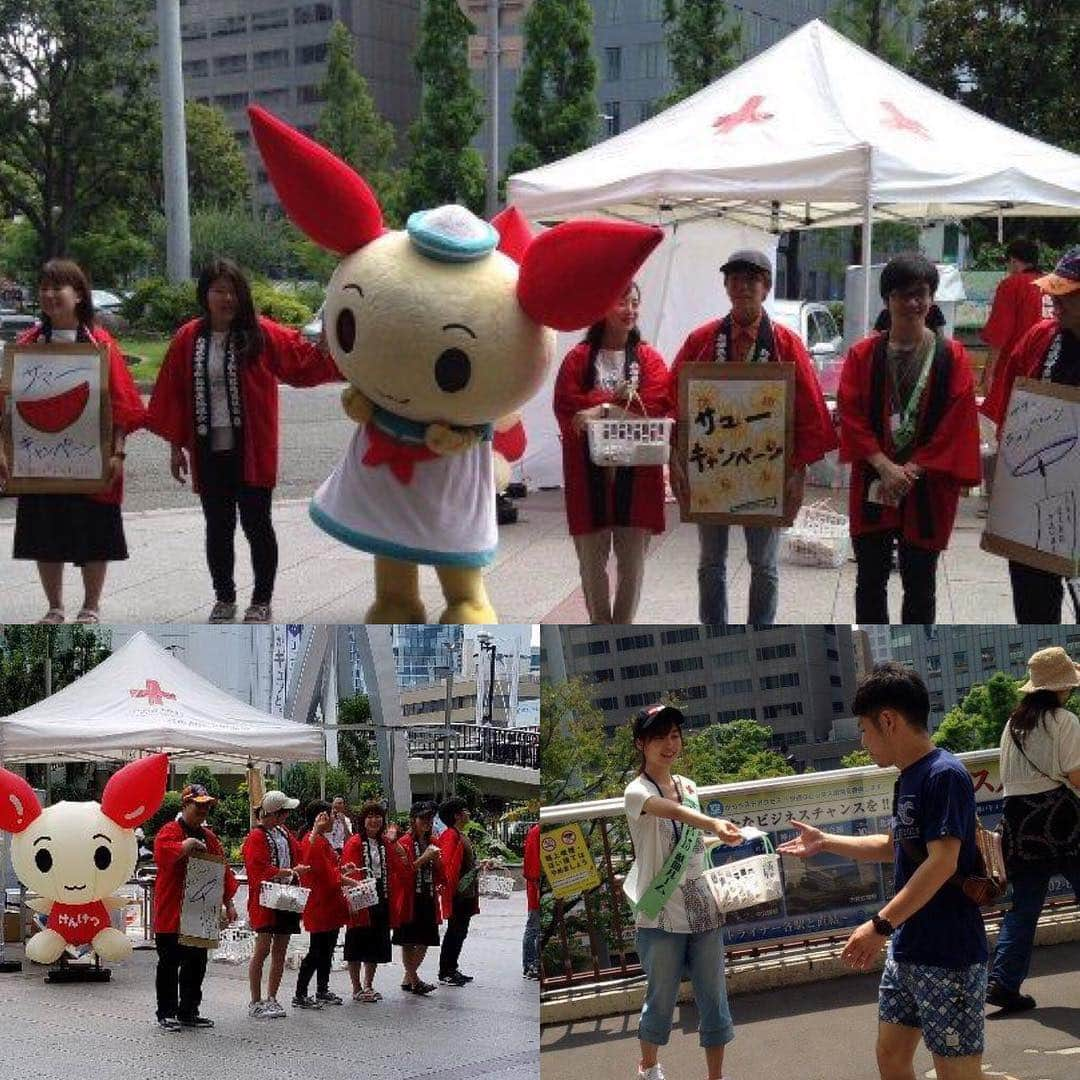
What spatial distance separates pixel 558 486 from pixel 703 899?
6.87m

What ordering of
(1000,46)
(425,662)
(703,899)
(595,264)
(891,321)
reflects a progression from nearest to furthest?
(703,899) < (425,662) < (595,264) < (891,321) < (1000,46)

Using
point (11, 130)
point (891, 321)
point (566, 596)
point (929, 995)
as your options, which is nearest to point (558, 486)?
point (566, 596)

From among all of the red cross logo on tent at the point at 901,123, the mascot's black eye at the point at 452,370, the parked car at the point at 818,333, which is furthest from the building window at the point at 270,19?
the mascot's black eye at the point at 452,370

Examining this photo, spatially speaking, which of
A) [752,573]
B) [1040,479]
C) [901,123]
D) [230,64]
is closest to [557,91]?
[901,123]

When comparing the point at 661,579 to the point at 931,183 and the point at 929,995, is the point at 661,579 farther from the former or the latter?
the point at 929,995

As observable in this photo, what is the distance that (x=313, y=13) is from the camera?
8781 cm

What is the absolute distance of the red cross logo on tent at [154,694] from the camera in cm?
468

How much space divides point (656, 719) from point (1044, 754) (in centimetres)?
106

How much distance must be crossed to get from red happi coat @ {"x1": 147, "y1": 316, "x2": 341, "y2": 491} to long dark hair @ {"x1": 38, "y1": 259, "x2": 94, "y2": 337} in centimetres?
34

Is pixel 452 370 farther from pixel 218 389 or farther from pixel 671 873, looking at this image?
pixel 671 873

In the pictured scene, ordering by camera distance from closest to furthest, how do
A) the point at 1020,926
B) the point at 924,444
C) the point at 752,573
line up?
the point at 1020,926
the point at 924,444
the point at 752,573

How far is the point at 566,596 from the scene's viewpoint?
24.0ft

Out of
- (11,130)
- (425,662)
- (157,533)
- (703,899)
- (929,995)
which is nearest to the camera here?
(929,995)

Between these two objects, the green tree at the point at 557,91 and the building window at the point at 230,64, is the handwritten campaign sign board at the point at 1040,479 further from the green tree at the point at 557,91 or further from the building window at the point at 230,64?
the building window at the point at 230,64
